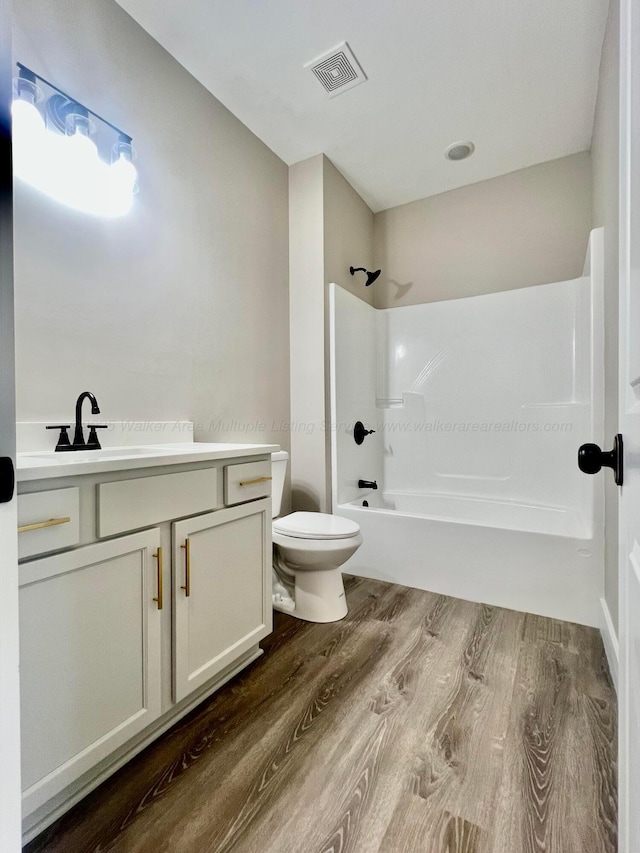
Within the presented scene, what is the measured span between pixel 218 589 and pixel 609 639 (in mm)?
1513

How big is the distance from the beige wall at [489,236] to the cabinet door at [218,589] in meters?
2.25

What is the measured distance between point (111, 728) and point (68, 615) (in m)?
0.34

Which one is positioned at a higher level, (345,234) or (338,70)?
(338,70)

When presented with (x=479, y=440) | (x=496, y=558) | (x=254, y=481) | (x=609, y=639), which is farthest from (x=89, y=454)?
(x=479, y=440)

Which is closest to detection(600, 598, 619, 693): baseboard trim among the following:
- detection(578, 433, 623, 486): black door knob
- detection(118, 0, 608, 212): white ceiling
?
detection(578, 433, 623, 486): black door knob

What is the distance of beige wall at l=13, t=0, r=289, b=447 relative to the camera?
4.40 feet

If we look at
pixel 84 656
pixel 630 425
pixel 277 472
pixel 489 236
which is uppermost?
pixel 489 236

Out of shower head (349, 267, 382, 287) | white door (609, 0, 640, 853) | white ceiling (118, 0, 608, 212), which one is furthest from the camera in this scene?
shower head (349, 267, 382, 287)

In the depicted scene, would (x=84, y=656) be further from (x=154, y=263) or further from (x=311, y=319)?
(x=311, y=319)

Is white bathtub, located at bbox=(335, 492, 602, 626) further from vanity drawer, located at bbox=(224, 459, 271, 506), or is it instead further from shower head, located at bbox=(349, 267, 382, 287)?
shower head, located at bbox=(349, 267, 382, 287)

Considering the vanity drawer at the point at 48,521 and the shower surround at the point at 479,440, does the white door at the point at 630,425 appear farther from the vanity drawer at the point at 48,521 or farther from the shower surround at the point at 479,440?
the shower surround at the point at 479,440

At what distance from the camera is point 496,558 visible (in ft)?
6.64

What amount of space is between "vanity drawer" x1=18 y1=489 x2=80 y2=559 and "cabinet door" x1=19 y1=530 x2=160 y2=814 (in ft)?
0.10

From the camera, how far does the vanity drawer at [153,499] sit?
1.03 m
